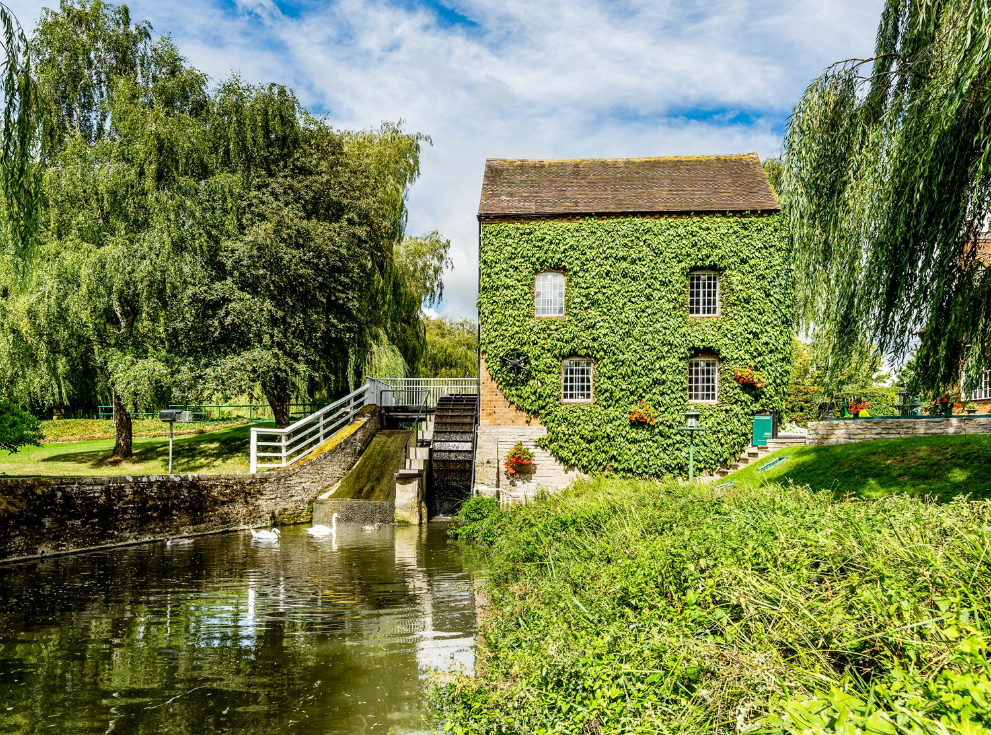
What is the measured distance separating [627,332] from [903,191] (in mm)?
12000

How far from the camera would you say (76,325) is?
20016mm

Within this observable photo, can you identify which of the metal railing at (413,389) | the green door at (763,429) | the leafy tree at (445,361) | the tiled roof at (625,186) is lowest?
the green door at (763,429)

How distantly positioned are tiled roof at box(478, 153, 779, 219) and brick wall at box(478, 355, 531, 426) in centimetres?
496

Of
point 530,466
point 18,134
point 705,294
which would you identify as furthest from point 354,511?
point 705,294

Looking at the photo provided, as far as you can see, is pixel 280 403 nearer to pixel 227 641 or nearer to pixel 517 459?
pixel 517 459

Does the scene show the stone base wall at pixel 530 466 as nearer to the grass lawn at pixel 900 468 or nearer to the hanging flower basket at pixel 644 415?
the hanging flower basket at pixel 644 415

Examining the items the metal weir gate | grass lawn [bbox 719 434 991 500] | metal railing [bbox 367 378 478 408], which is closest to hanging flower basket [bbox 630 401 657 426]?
grass lawn [bbox 719 434 991 500]

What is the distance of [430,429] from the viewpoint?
22062 millimetres

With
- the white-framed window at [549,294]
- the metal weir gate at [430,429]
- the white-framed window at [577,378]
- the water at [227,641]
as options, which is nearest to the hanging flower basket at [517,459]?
the metal weir gate at [430,429]

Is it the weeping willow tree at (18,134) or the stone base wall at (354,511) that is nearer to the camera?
the weeping willow tree at (18,134)

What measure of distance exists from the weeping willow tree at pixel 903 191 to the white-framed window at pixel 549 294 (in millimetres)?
11012

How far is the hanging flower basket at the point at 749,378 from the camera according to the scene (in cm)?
1966

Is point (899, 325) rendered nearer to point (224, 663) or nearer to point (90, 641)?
point (224, 663)

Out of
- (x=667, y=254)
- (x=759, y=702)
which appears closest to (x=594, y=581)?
(x=759, y=702)
